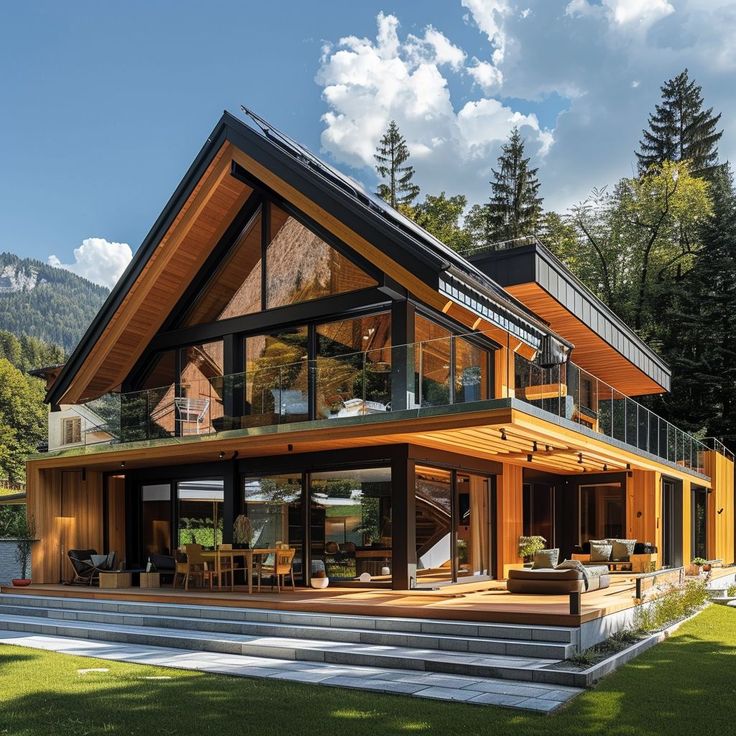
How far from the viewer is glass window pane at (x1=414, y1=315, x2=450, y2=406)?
44.3 ft

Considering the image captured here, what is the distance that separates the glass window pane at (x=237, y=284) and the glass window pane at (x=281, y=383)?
1.15 meters

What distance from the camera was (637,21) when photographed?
62.1 metres

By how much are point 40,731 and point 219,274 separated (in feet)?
42.0

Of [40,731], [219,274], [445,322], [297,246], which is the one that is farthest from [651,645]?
[219,274]

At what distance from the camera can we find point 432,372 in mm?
13656

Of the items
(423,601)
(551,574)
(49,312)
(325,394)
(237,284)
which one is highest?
(49,312)

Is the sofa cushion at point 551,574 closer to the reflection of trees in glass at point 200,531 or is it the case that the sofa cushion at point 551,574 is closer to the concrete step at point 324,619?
the concrete step at point 324,619

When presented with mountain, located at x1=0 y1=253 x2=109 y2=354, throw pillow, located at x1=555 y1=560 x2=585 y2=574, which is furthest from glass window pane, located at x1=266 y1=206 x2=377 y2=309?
mountain, located at x1=0 y1=253 x2=109 y2=354

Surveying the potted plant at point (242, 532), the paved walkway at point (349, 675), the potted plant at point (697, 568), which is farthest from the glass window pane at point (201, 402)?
the potted plant at point (697, 568)

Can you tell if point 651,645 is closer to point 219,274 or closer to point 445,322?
point 445,322

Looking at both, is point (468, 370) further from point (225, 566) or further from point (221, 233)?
point (221, 233)

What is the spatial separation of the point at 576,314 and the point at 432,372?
5674 mm

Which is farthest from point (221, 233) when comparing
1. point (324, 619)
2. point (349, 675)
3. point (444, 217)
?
→ point (444, 217)

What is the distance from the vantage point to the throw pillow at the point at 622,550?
1961 centimetres
